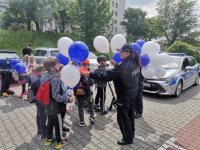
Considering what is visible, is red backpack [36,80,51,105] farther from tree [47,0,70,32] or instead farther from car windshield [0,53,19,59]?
tree [47,0,70,32]

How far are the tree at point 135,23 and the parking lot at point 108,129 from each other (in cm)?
5004

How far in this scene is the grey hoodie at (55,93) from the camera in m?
3.21

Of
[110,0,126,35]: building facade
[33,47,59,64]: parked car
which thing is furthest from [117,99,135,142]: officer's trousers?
[110,0,126,35]: building facade

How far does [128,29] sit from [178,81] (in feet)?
166

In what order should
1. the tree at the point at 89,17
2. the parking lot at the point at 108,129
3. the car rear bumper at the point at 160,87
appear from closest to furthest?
the parking lot at the point at 108,129 < the car rear bumper at the point at 160,87 < the tree at the point at 89,17

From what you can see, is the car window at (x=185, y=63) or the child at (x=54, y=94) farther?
the car window at (x=185, y=63)

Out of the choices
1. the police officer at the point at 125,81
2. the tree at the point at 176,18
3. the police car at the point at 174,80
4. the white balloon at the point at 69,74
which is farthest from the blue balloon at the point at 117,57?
the tree at the point at 176,18

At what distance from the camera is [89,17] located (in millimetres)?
26828

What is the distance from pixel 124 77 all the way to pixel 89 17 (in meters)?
24.8

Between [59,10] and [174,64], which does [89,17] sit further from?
[174,64]

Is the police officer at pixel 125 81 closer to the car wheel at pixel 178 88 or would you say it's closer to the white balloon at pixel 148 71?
the white balloon at pixel 148 71

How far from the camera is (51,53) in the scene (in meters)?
9.97

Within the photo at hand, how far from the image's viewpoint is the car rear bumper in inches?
271

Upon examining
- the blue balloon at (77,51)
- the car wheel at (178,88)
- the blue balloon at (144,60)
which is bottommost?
the car wheel at (178,88)
